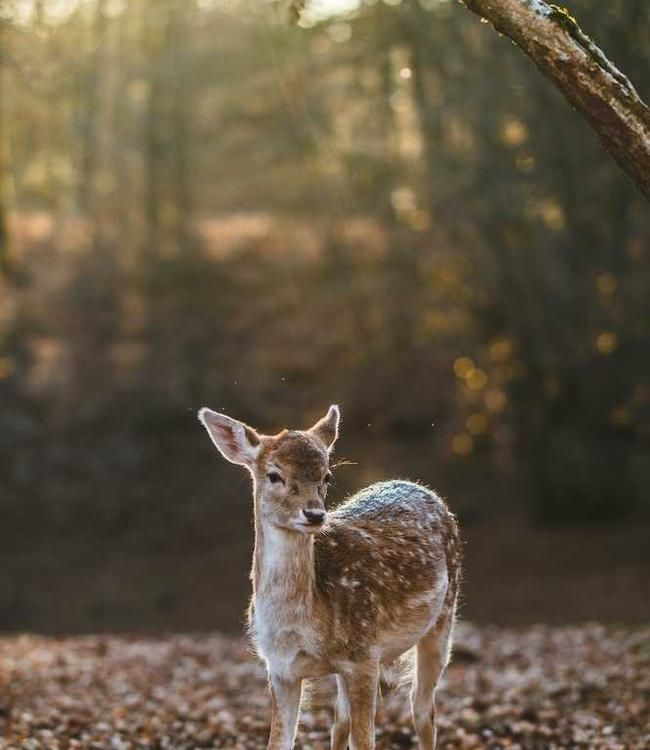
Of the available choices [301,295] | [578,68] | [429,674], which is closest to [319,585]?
[429,674]

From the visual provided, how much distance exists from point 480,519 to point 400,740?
15635 millimetres

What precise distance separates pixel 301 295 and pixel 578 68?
26.0 m

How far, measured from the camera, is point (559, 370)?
21.9 meters

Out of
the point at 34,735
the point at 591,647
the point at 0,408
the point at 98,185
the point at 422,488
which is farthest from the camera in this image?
the point at 98,185

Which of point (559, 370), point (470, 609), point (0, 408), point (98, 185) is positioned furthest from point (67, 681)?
point (98, 185)

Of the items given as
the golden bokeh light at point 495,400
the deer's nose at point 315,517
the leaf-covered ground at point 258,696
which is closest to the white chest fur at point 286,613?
the deer's nose at point 315,517

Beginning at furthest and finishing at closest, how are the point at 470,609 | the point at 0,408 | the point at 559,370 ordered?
the point at 0,408 < the point at 559,370 < the point at 470,609

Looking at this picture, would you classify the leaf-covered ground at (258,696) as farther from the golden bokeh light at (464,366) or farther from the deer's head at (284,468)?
the golden bokeh light at (464,366)

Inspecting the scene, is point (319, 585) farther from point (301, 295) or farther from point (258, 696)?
point (301, 295)

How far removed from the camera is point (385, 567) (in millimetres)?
7145

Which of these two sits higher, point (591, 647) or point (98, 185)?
point (98, 185)

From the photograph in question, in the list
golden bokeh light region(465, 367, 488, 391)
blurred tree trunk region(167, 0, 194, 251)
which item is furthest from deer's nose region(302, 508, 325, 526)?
blurred tree trunk region(167, 0, 194, 251)

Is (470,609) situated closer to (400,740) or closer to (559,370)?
(559,370)

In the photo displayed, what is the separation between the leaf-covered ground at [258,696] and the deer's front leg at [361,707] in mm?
730
